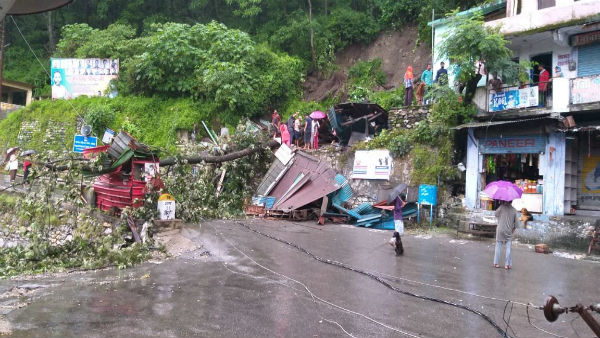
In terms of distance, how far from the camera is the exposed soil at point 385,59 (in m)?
27.3

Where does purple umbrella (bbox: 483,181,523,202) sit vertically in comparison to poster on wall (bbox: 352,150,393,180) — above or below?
below

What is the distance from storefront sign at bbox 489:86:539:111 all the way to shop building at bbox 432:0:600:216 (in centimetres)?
3

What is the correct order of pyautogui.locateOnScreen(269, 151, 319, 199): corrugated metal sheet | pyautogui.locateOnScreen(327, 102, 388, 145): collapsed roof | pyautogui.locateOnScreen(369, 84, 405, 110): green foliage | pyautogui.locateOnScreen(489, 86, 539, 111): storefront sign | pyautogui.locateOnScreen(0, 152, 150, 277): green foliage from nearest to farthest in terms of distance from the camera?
pyautogui.locateOnScreen(0, 152, 150, 277): green foliage, pyautogui.locateOnScreen(489, 86, 539, 111): storefront sign, pyautogui.locateOnScreen(269, 151, 319, 199): corrugated metal sheet, pyautogui.locateOnScreen(327, 102, 388, 145): collapsed roof, pyautogui.locateOnScreen(369, 84, 405, 110): green foliage

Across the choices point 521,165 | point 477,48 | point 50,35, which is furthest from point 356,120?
point 50,35

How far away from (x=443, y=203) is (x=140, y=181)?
33.8ft

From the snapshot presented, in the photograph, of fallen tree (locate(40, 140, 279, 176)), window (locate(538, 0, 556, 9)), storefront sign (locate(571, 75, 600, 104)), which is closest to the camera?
fallen tree (locate(40, 140, 279, 176))

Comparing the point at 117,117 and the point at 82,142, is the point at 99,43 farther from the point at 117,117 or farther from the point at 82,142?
the point at 82,142

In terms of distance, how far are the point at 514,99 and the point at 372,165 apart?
5.45 meters

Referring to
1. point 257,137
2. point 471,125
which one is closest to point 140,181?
point 257,137

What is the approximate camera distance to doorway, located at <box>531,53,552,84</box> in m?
16.3

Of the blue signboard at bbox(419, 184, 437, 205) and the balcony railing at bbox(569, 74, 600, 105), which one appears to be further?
the blue signboard at bbox(419, 184, 437, 205)

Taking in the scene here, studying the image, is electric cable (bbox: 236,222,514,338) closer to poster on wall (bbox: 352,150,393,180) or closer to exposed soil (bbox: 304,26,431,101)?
poster on wall (bbox: 352,150,393,180)

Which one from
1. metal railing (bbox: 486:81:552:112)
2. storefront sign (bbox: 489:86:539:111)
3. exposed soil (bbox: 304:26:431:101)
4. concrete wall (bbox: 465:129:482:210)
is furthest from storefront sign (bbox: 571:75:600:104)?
exposed soil (bbox: 304:26:431:101)

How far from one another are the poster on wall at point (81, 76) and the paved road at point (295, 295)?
75.7 ft
